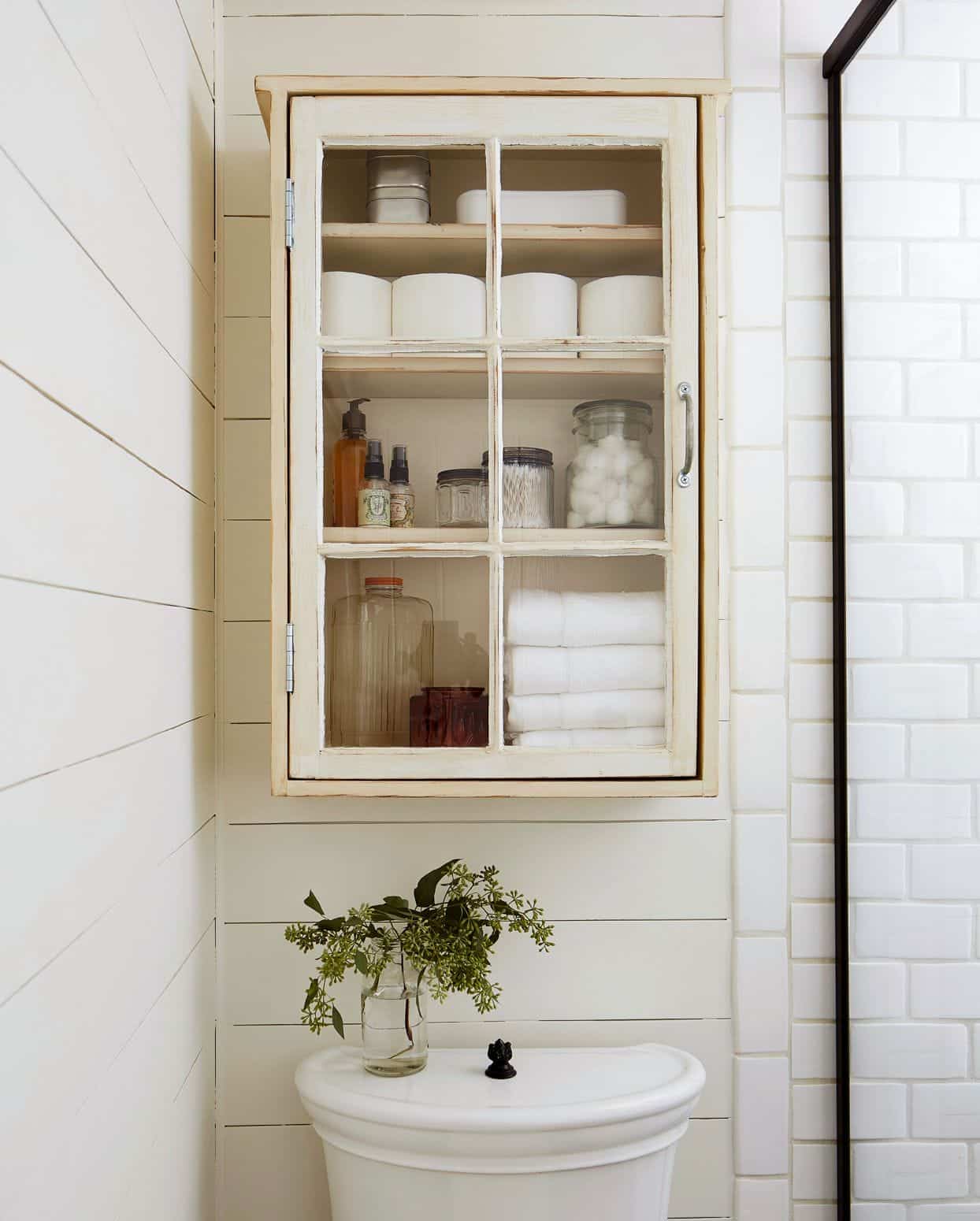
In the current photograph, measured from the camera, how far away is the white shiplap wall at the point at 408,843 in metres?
1.30

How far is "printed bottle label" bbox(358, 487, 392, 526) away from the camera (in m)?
1.14

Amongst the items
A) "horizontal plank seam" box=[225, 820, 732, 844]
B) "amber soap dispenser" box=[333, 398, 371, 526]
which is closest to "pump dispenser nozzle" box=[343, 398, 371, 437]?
"amber soap dispenser" box=[333, 398, 371, 526]

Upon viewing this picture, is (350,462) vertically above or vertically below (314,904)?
above

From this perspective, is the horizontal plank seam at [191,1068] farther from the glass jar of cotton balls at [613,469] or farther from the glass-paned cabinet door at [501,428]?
the glass jar of cotton balls at [613,469]

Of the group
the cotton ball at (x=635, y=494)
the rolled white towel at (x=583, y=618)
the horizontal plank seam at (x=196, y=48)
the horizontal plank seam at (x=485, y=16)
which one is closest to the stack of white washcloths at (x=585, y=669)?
the rolled white towel at (x=583, y=618)

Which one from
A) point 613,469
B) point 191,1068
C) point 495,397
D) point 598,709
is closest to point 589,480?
point 613,469

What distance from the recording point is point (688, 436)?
1145 millimetres

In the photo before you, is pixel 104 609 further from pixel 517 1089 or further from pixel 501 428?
pixel 517 1089

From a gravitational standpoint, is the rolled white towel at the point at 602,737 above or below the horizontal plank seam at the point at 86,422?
below

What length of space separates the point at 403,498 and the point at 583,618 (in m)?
0.24

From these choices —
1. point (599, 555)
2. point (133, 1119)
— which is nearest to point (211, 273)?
point (599, 555)

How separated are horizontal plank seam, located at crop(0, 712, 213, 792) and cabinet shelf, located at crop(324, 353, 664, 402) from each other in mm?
404

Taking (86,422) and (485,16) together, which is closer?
(86,422)

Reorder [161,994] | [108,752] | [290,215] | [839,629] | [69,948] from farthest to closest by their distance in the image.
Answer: [839,629]
[290,215]
[161,994]
[108,752]
[69,948]
